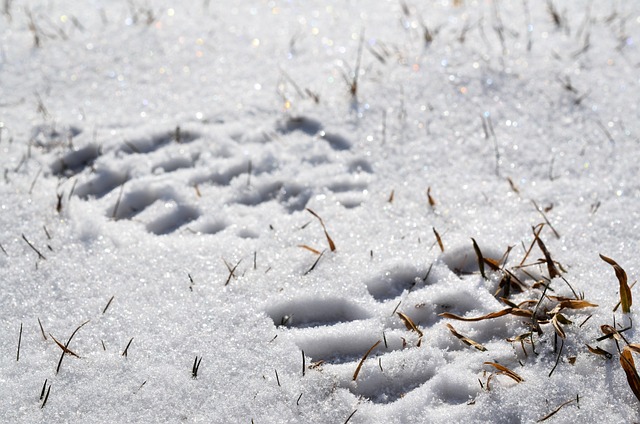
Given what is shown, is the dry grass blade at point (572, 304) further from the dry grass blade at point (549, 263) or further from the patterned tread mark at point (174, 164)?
the patterned tread mark at point (174, 164)

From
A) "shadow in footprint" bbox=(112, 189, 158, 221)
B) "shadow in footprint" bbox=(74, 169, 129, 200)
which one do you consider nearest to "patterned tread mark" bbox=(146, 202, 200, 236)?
"shadow in footprint" bbox=(112, 189, 158, 221)

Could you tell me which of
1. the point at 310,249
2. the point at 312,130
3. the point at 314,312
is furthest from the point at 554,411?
the point at 312,130

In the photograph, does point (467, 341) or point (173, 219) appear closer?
point (467, 341)

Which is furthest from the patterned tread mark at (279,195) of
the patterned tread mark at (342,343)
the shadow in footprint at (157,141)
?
the patterned tread mark at (342,343)

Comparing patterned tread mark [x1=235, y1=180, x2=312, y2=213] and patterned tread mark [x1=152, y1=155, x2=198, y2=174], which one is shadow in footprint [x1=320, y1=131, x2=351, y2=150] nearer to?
patterned tread mark [x1=235, y1=180, x2=312, y2=213]

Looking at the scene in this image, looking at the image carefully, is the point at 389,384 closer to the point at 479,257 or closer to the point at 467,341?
the point at 467,341

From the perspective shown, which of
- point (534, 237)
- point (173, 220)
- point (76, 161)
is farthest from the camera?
point (76, 161)

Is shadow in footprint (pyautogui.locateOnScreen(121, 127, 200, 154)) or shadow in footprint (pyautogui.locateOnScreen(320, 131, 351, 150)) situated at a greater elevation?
shadow in footprint (pyautogui.locateOnScreen(320, 131, 351, 150))
